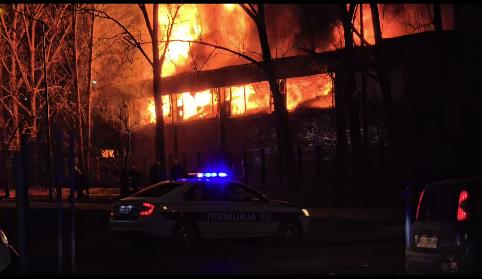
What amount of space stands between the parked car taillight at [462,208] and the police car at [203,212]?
7539mm

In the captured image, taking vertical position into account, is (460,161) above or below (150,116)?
below

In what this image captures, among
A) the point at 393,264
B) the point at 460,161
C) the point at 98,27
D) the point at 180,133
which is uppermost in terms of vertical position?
the point at 98,27

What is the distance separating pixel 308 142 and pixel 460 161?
10862 mm

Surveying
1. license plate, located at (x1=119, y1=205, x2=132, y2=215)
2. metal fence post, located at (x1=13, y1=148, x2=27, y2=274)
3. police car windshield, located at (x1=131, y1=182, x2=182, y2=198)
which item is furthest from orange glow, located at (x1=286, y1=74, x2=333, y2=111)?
metal fence post, located at (x1=13, y1=148, x2=27, y2=274)

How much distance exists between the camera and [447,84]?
36.8 m

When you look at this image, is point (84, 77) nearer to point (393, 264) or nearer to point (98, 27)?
point (98, 27)

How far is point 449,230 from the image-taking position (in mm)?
10586

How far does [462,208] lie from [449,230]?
33 cm

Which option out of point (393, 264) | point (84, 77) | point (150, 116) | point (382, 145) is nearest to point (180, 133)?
point (150, 116)

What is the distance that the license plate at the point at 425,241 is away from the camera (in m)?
10.8

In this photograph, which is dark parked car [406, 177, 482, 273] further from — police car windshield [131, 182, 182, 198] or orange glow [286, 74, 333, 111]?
orange glow [286, 74, 333, 111]

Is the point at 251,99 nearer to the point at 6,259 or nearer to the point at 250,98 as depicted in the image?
the point at 250,98

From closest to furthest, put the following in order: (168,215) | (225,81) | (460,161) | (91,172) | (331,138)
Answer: (168,215), (460,161), (331,138), (225,81), (91,172)

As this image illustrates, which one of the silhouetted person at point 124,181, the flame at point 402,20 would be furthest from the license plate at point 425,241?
the flame at point 402,20
